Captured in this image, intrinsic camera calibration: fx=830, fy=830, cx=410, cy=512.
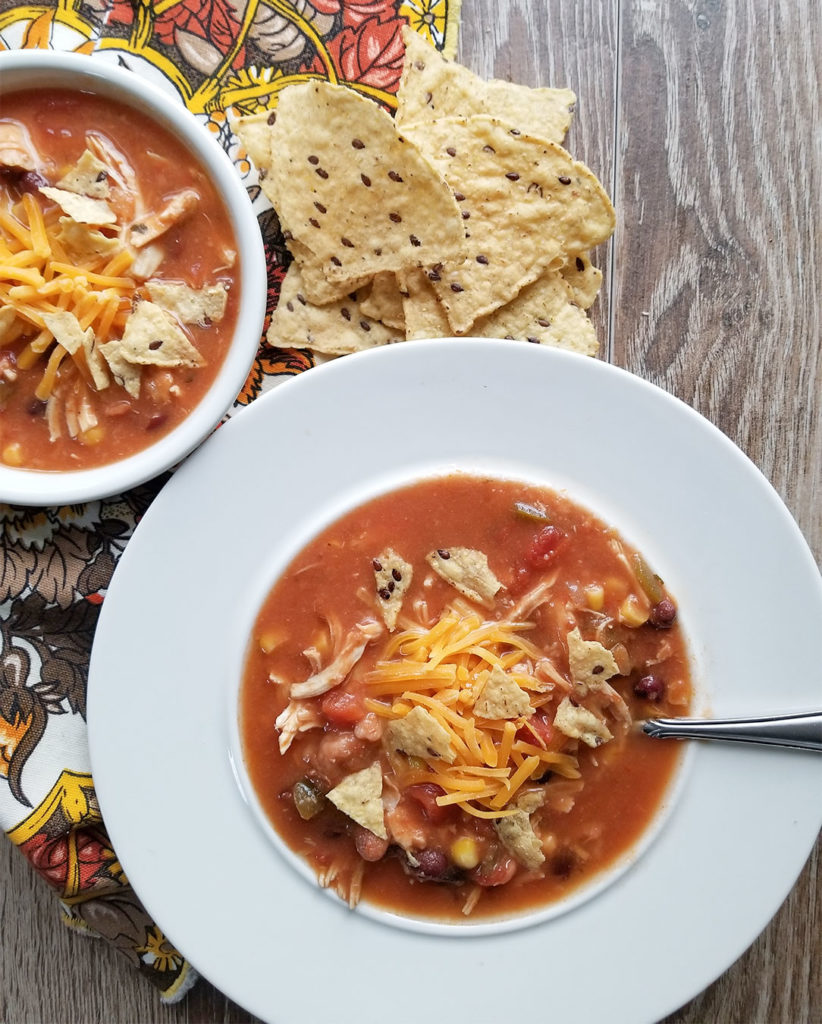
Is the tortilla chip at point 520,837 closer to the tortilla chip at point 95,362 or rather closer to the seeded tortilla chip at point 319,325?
the seeded tortilla chip at point 319,325

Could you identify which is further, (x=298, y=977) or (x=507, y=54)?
(x=507, y=54)

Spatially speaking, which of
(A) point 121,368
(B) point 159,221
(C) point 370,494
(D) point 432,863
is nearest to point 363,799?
(D) point 432,863

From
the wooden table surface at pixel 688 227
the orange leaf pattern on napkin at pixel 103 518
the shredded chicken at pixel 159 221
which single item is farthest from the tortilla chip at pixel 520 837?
the shredded chicken at pixel 159 221

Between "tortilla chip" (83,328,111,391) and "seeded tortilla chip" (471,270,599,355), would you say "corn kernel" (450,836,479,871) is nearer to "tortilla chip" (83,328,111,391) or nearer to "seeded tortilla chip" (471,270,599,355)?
"seeded tortilla chip" (471,270,599,355)

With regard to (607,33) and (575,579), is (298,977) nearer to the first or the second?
(575,579)

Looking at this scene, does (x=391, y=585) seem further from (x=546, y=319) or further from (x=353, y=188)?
(x=353, y=188)

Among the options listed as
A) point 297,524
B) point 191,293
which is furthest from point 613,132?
point 297,524
